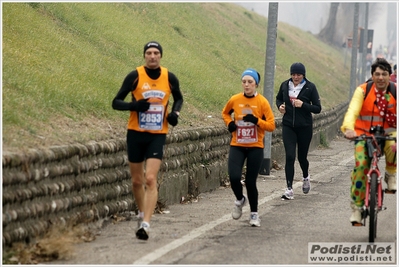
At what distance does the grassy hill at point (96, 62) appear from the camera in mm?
12703

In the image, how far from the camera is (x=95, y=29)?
23.1 m

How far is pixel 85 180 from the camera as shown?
11297mm

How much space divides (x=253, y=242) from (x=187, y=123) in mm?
6531

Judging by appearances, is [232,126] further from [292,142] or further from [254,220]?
[292,142]

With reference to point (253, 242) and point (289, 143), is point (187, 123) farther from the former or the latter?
point (253, 242)

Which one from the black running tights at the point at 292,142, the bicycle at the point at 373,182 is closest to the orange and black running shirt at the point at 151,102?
the bicycle at the point at 373,182

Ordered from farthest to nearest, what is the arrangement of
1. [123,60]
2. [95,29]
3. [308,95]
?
[95,29] → [123,60] → [308,95]

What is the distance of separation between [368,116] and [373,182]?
84 centimetres

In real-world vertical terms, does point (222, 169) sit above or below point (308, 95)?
below

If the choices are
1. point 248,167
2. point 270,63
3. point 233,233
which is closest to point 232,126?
point 248,167

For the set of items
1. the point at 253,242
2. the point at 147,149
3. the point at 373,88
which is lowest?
the point at 253,242

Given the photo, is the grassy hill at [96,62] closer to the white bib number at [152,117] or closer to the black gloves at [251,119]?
the white bib number at [152,117]

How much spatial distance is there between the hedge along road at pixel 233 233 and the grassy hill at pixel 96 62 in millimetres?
1335

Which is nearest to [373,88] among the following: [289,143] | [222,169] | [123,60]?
[289,143]
